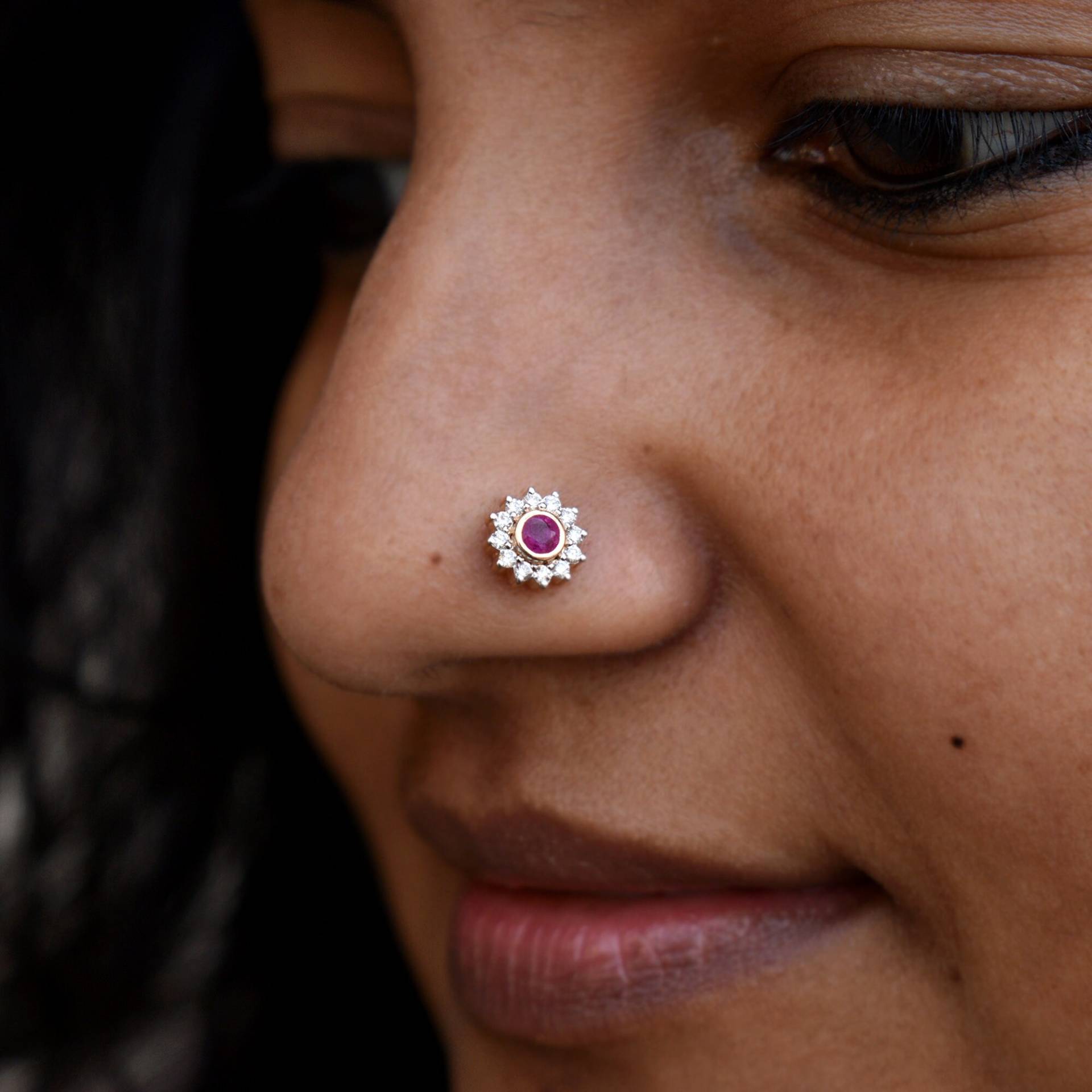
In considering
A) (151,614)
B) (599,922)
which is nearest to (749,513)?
(599,922)

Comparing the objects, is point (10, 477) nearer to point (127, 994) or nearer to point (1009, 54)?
point (127, 994)

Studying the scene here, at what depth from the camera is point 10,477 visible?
2164 millimetres

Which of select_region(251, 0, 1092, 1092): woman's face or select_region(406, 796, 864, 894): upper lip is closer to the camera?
select_region(251, 0, 1092, 1092): woman's face

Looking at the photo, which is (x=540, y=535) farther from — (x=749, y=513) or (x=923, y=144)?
(x=923, y=144)

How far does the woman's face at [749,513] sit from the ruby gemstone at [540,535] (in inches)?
1.5

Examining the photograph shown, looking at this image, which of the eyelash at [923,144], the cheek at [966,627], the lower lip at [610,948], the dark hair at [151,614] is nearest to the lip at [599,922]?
the lower lip at [610,948]

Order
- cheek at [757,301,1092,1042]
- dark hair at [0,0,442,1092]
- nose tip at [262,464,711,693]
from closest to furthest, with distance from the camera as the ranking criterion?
1. cheek at [757,301,1092,1042]
2. nose tip at [262,464,711,693]
3. dark hair at [0,0,442,1092]

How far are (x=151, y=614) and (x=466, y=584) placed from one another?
1263 mm

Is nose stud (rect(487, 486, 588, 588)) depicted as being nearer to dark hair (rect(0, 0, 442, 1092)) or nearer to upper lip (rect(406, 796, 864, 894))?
upper lip (rect(406, 796, 864, 894))

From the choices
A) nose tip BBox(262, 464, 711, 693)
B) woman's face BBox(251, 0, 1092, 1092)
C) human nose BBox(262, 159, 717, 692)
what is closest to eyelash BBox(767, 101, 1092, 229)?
woman's face BBox(251, 0, 1092, 1092)

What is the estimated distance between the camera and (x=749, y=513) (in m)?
1.01

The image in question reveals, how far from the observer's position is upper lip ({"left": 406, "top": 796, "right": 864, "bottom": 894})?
108 cm

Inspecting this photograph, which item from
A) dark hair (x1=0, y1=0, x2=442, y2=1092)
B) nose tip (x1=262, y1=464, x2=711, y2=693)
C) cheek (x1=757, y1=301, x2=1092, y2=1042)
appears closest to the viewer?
cheek (x1=757, y1=301, x2=1092, y2=1042)

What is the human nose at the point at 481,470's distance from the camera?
1025mm
